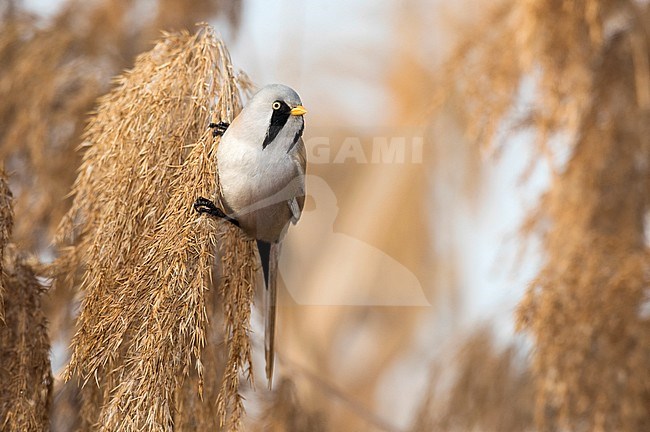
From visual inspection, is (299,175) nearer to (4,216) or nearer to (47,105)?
(4,216)

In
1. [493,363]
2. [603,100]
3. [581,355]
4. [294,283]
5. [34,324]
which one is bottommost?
[294,283]

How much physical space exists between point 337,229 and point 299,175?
141 inches

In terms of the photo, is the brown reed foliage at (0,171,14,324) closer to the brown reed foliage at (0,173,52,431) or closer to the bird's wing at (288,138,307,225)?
the brown reed foliage at (0,173,52,431)

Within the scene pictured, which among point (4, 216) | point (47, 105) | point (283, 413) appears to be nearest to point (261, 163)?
point (4, 216)

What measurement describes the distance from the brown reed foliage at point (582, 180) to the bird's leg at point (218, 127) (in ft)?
4.99

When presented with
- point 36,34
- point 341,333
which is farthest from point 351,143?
point 341,333

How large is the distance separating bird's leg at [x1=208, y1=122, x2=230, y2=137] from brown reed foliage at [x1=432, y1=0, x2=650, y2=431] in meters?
1.52

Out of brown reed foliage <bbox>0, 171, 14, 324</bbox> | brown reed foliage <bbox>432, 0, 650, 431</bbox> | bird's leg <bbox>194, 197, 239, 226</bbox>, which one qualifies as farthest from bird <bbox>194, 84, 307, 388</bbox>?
brown reed foliage <bbox>432, 0, 650, 431</bbox>

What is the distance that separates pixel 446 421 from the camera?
11.4ft

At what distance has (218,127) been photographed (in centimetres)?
167

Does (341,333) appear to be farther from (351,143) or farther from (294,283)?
(351,143)

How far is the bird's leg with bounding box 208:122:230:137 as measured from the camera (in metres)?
→ 1.66

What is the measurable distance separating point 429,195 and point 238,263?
338 centimetres

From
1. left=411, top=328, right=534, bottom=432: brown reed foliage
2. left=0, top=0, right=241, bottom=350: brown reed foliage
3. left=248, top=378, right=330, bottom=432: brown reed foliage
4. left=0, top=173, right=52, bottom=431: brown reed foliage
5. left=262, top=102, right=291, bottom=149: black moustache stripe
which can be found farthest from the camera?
left=411, top=328, right=534, bottom=432: brown reed foliage
